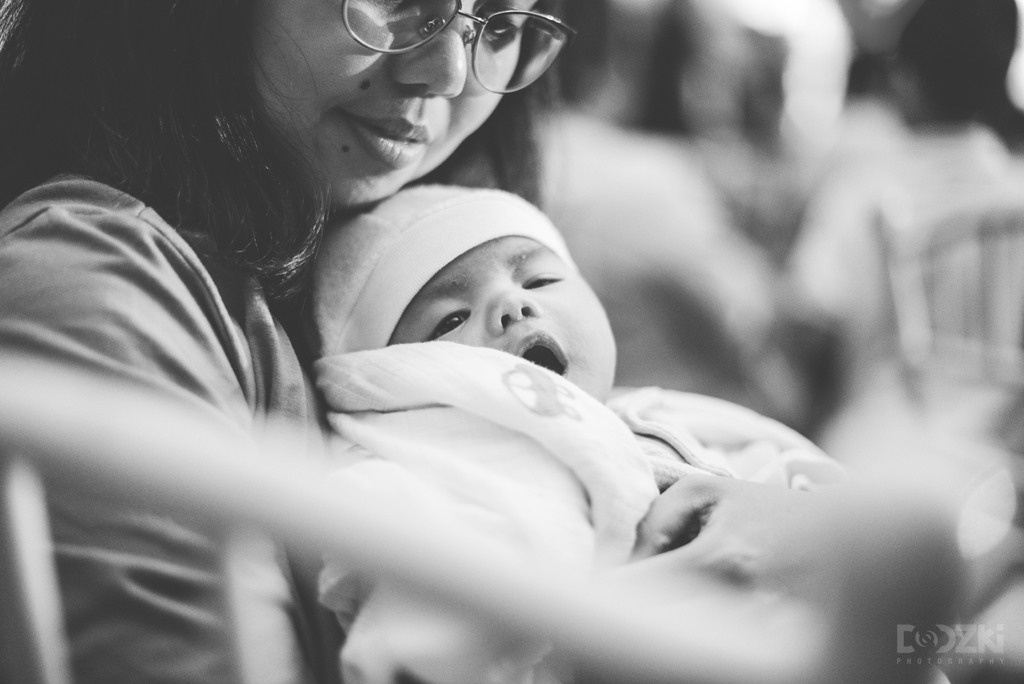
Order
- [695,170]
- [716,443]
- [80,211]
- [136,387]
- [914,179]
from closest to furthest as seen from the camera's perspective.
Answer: [136,387] → [80,211] → [716,443] → [914,179] → [695,170]

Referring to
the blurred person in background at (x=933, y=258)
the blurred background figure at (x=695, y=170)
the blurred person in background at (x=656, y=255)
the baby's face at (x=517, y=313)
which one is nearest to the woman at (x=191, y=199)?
the baby's face at (x=517, y=313)

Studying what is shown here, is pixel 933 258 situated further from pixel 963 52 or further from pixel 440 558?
pixel 440 558

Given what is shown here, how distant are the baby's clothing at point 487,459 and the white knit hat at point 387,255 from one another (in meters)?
0.08

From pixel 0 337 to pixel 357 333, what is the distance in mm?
416

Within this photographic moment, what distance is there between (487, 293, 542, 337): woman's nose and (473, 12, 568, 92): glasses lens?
0.90 feet

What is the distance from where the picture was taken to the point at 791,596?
66cm

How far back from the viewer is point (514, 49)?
3.65 ft

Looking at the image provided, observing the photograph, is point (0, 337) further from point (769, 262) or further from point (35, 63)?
point (769, 262)

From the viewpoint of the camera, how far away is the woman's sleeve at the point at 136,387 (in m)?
0.64

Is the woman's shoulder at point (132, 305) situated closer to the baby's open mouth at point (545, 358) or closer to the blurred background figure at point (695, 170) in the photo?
the baby's open mouth at point (545, 358)

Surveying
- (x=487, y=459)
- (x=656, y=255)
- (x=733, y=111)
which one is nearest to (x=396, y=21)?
(x=487, y=459)

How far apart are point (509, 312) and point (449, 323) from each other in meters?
0.08

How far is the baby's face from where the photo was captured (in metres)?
0.97

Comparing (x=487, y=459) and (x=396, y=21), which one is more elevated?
(x=396, y=21)
